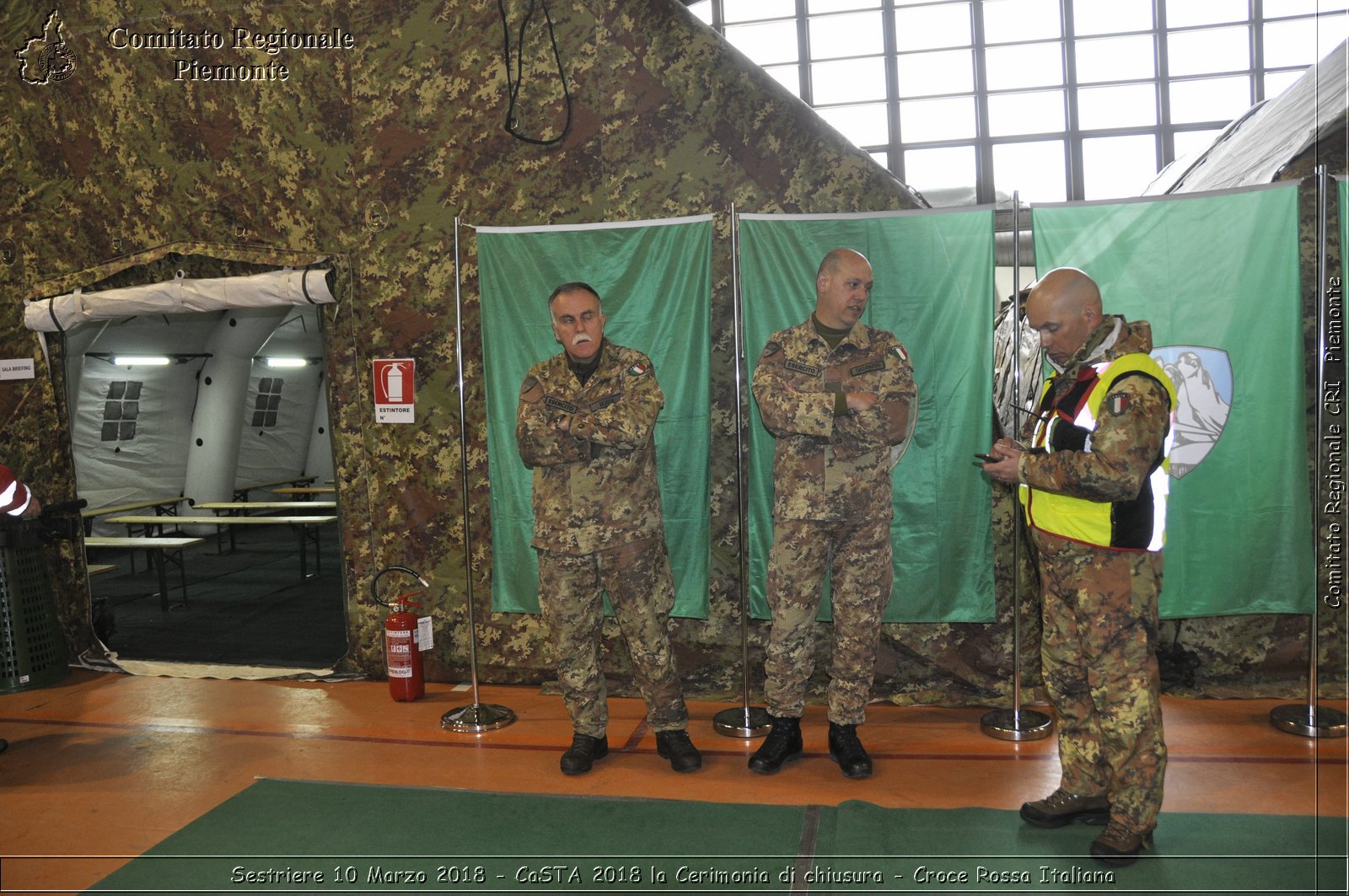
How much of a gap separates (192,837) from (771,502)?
2.53 metres

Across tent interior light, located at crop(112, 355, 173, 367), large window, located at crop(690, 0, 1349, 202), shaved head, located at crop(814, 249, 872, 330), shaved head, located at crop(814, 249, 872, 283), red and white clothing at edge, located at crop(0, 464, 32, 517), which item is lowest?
red and white clothing at edge, located at crop(0, 464, 32, 517)

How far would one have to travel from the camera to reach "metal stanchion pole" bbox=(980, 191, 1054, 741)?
3.57 m

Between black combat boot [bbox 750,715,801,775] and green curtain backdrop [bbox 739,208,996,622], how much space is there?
85 centimetres

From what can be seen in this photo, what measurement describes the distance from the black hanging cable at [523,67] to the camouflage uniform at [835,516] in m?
1.77

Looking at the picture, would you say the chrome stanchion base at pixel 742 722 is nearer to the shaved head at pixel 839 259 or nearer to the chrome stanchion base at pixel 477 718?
the chrome stanchion base at pixel 477 718

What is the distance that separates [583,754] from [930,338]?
2262mm

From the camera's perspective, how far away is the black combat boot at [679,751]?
330cm

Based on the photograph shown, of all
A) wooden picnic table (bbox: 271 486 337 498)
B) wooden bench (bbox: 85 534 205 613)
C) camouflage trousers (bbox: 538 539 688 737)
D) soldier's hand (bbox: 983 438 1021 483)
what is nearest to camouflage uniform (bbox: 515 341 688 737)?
camouflage trousers (bbox: 538 539 688 737)

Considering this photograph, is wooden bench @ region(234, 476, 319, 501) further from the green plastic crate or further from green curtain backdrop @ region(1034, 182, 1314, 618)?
green curtain backdrop @ region(1034, 182, 1314, 618)

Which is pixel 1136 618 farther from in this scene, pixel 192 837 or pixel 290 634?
pixel 290 634

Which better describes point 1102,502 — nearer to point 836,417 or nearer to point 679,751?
point 836,417

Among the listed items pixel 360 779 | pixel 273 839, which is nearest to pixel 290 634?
pixel 360 779

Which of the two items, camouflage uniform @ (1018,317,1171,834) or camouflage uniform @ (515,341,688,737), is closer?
camouflage uniform @ (1018,317,1171,834)

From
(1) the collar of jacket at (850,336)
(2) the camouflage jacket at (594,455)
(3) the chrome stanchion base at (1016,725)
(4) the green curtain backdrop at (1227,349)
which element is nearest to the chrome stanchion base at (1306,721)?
(4) the green curtain backdrop at (1227,349)
